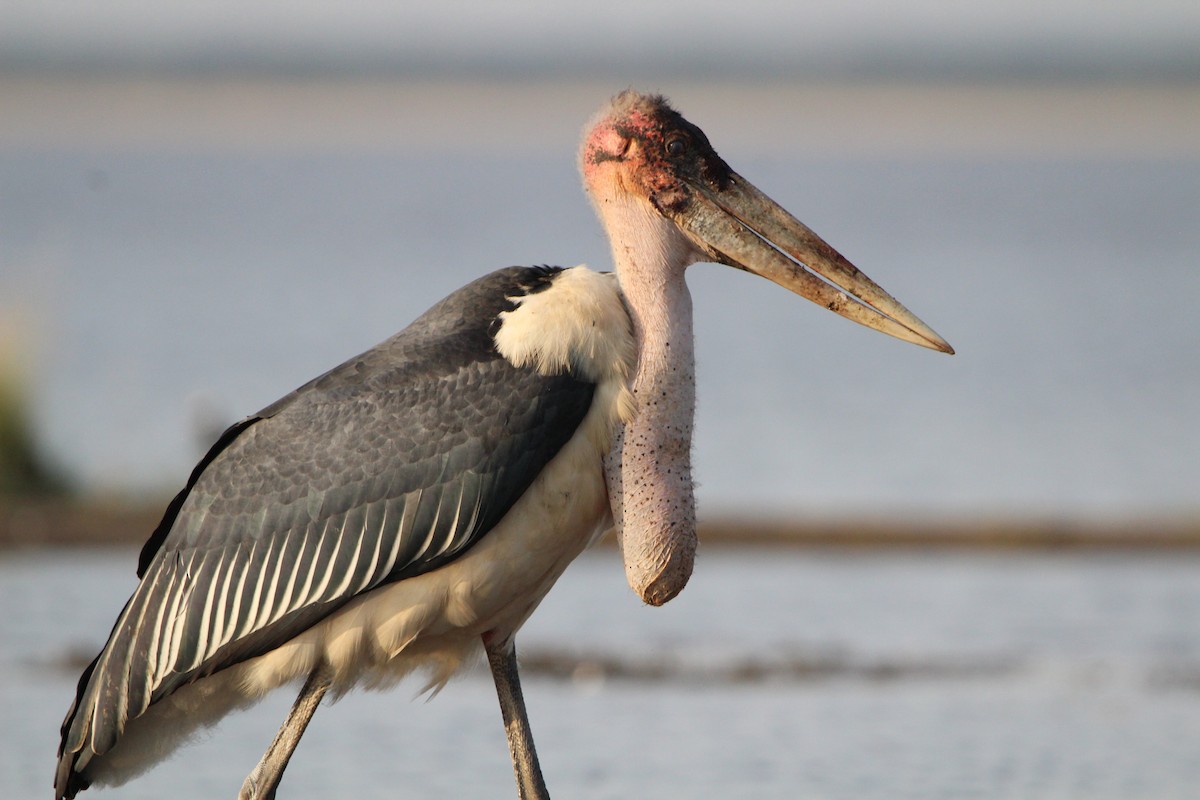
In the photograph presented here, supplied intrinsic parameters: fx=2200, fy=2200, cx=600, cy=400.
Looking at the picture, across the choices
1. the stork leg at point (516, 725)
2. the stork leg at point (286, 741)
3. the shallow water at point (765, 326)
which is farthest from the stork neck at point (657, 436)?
the shallow water at point (765, 326)

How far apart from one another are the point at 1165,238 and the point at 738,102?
164ft

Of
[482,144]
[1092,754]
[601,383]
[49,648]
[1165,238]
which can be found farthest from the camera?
[482,144]

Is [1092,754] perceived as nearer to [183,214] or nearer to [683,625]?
[683,625]

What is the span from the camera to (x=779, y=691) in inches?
370

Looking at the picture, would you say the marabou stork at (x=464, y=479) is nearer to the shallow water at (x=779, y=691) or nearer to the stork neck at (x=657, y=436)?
the stork neck at (x=657, y=436)

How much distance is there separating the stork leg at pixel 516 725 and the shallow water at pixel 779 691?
3.53ft

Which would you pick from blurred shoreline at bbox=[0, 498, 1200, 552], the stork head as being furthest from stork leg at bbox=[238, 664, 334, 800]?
blurred shoreline at bbox=[0, 498, 1200, 552]

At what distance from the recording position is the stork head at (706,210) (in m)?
6.50

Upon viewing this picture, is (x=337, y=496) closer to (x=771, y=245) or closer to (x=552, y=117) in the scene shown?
(x=771, y=245)

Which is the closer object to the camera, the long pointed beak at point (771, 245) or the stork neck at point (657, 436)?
the stork neck at point (657, 436)

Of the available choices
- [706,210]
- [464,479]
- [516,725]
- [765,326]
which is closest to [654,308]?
[706,210]

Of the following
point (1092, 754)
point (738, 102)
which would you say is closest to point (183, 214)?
point (1092, 754)

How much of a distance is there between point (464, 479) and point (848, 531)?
6406 millimetres

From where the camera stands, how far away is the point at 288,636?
6.54 metres
